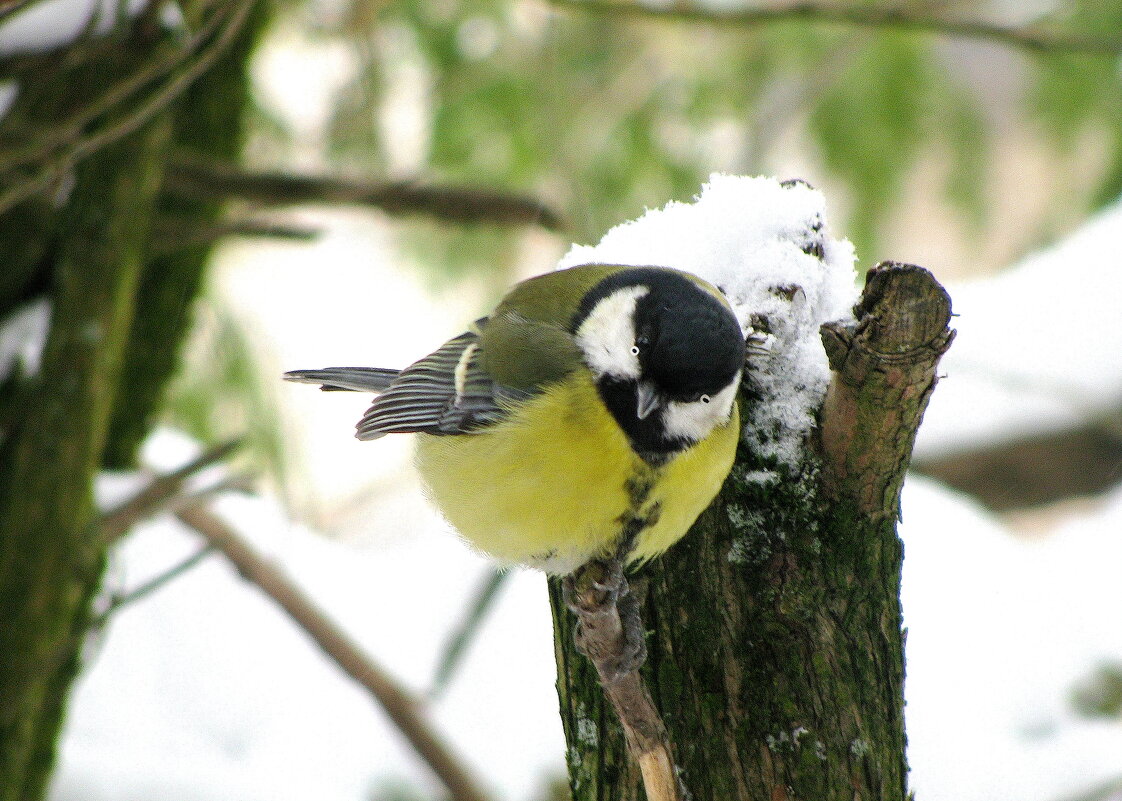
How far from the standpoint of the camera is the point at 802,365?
4.88 feet

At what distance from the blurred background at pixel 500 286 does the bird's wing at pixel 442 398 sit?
2.26 ft

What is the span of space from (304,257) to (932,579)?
4.99 meters

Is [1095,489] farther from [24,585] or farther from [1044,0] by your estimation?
[24,585]

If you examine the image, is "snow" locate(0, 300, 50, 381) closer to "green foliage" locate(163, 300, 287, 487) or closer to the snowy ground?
the snowy ground

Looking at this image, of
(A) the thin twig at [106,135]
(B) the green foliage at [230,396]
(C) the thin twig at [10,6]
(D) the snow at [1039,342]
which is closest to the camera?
(C) the thin twig at [10,6]

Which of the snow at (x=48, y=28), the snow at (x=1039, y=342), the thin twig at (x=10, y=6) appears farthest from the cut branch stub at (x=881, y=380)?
the snow at (x=1039, y=342)

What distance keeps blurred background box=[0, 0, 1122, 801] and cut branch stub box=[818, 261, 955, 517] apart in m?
1.01

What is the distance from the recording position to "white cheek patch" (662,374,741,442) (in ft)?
4.69

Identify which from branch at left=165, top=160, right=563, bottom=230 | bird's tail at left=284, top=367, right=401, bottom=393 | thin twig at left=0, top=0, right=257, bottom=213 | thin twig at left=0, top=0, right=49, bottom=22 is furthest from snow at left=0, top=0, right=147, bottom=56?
bird's tail at left=284, top=367, right=401, bottom=393

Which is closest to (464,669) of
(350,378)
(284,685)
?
(284,685)

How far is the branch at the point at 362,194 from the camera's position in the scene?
263 cm

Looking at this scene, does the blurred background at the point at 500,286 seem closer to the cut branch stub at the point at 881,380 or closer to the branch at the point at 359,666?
the branch at the point at 359,666

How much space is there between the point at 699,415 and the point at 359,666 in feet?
5.22

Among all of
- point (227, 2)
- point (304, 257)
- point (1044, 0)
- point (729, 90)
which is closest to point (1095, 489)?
point (1044, 0)
